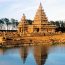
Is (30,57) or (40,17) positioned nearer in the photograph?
(30,57)

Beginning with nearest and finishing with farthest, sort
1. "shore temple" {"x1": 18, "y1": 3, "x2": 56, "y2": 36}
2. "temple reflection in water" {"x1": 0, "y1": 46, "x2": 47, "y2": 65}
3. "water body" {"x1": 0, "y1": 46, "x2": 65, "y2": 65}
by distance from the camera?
"water body" {"x1": 0, "y1": 46, "x2": 65, "y2": 65} → "temple reflection in water" {"x1": 0, "y1": 46, "x2": 47, "y2": 65} → "shore temple" {"x1": 18, "y1": 3, "x2": 56, "y2": 36}

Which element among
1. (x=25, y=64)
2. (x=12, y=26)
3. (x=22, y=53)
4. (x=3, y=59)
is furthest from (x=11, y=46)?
(x=12, y=26)

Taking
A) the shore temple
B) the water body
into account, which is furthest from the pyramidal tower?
the water body

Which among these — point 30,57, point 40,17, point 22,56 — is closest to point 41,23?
point 40,17

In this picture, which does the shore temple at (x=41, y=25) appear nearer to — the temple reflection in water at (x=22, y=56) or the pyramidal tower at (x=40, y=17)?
the pyramidal tower at (x=40, y=17)

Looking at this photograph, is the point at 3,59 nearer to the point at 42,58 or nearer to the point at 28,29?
the point at 42,58

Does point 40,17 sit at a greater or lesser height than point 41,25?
greater

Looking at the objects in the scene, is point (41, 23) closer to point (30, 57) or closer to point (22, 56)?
point (22, 56)

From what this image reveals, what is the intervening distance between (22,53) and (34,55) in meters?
2.54

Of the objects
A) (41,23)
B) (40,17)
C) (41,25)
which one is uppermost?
(40,17)

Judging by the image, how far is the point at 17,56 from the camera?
4075 cm

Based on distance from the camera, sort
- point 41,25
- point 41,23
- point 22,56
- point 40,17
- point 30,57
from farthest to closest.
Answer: point 40,17 < point 41,23 < point 41,25 < point 22,56 < point 30,57

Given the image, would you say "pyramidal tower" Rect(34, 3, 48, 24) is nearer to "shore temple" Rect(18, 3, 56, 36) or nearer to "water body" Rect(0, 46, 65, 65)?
"shore temple" Rect(18, 3, 56, 36)

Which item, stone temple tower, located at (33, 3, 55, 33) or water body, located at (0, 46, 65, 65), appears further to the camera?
stone temple tower, located at (33, 3, 55, 33)
